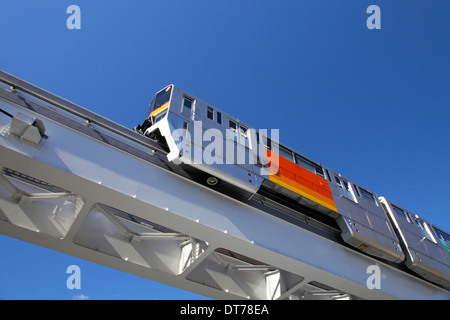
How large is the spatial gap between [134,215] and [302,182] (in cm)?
583

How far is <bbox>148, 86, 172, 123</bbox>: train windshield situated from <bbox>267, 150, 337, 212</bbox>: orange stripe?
3.73 m

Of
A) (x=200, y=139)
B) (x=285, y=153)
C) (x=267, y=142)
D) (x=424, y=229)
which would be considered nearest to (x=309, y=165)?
(x=285, y=153)

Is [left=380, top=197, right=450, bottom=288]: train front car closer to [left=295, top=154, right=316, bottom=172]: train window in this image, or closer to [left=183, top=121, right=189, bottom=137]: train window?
[left=295, top=154, right=316, bottom=172]: train window

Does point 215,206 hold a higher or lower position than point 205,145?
lower

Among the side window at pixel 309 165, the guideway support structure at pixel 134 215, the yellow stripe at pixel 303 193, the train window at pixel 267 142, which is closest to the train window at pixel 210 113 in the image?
the guideway support structure at pixel 134 215

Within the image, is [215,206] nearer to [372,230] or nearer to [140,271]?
[140,271]

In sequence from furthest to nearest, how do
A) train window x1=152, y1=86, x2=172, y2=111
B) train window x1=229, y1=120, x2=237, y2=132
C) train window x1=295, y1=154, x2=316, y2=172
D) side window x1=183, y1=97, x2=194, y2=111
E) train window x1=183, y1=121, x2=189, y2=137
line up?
train window x1=295, y1=154, x2=316, y2=172 → train window x1=229, y1=120, x2=237, y2=132 → train window x1=152, y1=86, x2=172, y2=111 → side window x1=183, y1=97, x2=194, y2=111 → train window x1=183, y1=121, x2=189, y2=137

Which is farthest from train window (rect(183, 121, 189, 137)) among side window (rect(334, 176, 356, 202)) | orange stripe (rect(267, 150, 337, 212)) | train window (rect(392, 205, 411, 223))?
train window (rect(392, 205, 411, 223))

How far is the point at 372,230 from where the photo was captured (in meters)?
11.1

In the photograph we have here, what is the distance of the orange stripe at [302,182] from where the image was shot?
9930 millimetres

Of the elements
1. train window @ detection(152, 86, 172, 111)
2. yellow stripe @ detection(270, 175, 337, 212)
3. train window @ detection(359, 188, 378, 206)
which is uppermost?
train window @ detection(152, 86, 172, 111)

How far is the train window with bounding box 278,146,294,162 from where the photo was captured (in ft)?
37.3
